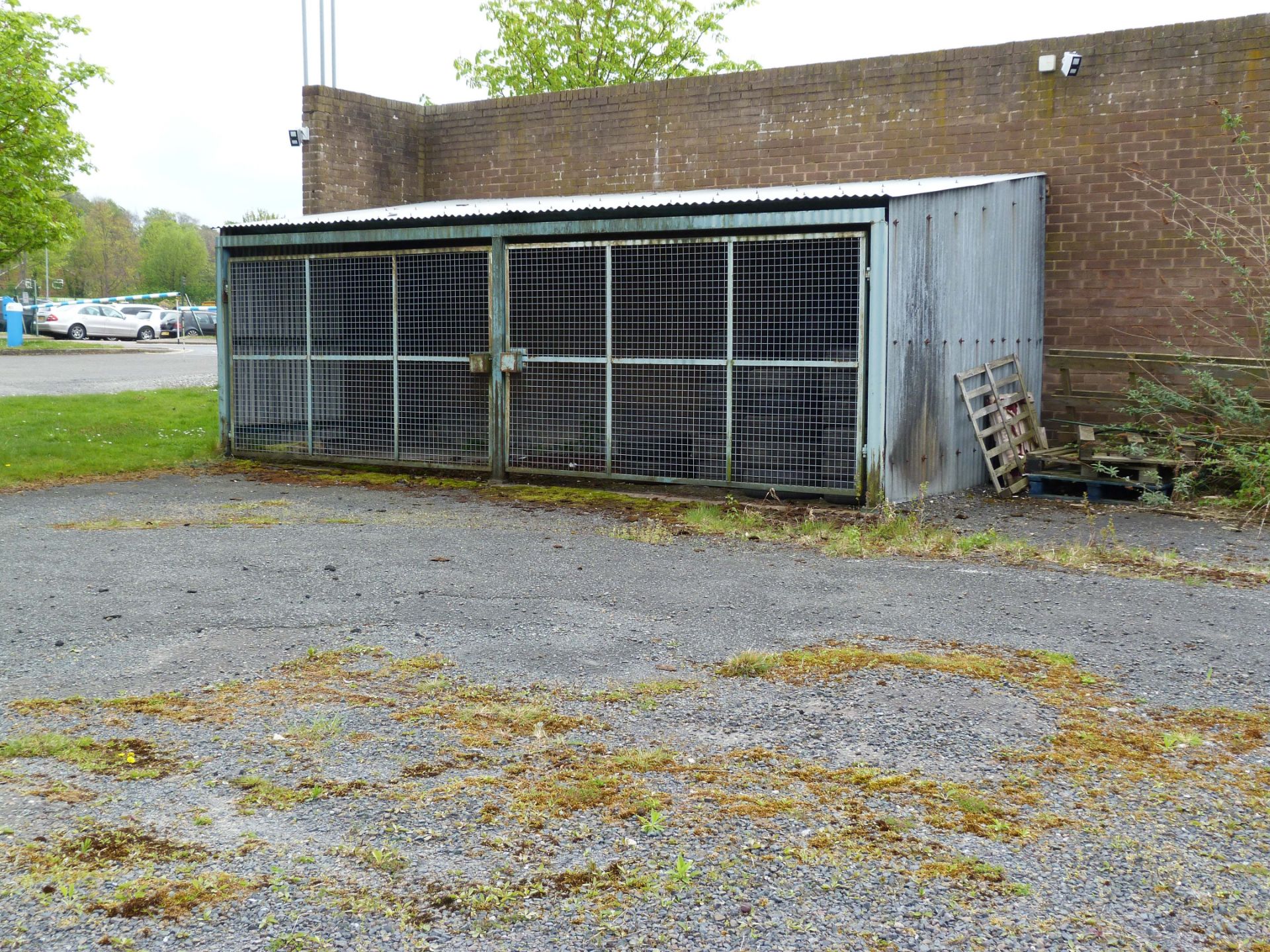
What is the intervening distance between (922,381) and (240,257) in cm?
813

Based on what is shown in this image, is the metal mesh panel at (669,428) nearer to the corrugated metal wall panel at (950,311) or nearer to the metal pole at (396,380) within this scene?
the corrugated metal wall panel at (950,311)

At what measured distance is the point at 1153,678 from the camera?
5.63m

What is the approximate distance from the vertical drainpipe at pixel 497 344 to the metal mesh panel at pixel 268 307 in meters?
2.72

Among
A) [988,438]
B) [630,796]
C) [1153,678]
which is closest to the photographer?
[630,796]

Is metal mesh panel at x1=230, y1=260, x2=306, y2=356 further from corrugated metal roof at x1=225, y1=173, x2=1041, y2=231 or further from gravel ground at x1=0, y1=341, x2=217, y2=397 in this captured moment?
gravel ground at x1=0, y1=341, x2=217, y2=397

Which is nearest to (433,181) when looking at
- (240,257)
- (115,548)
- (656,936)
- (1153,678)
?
(240,257)

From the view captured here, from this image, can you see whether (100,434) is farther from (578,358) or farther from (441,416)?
(578,358)

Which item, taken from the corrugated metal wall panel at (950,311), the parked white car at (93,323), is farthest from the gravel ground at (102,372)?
the corrugated metal wall panel at (950,311)

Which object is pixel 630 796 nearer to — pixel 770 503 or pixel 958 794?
pixel 958 794

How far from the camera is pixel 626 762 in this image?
14.7 feet

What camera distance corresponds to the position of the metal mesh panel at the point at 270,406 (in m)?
14.1

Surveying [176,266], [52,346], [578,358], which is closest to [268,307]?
[578,358]

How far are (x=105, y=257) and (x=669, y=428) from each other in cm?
9792

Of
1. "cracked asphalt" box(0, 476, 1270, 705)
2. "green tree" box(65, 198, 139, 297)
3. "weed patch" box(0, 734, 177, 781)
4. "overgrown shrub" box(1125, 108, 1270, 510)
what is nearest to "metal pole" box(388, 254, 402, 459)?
"cracked asphalt" box(0, 476, 1270, 705)
